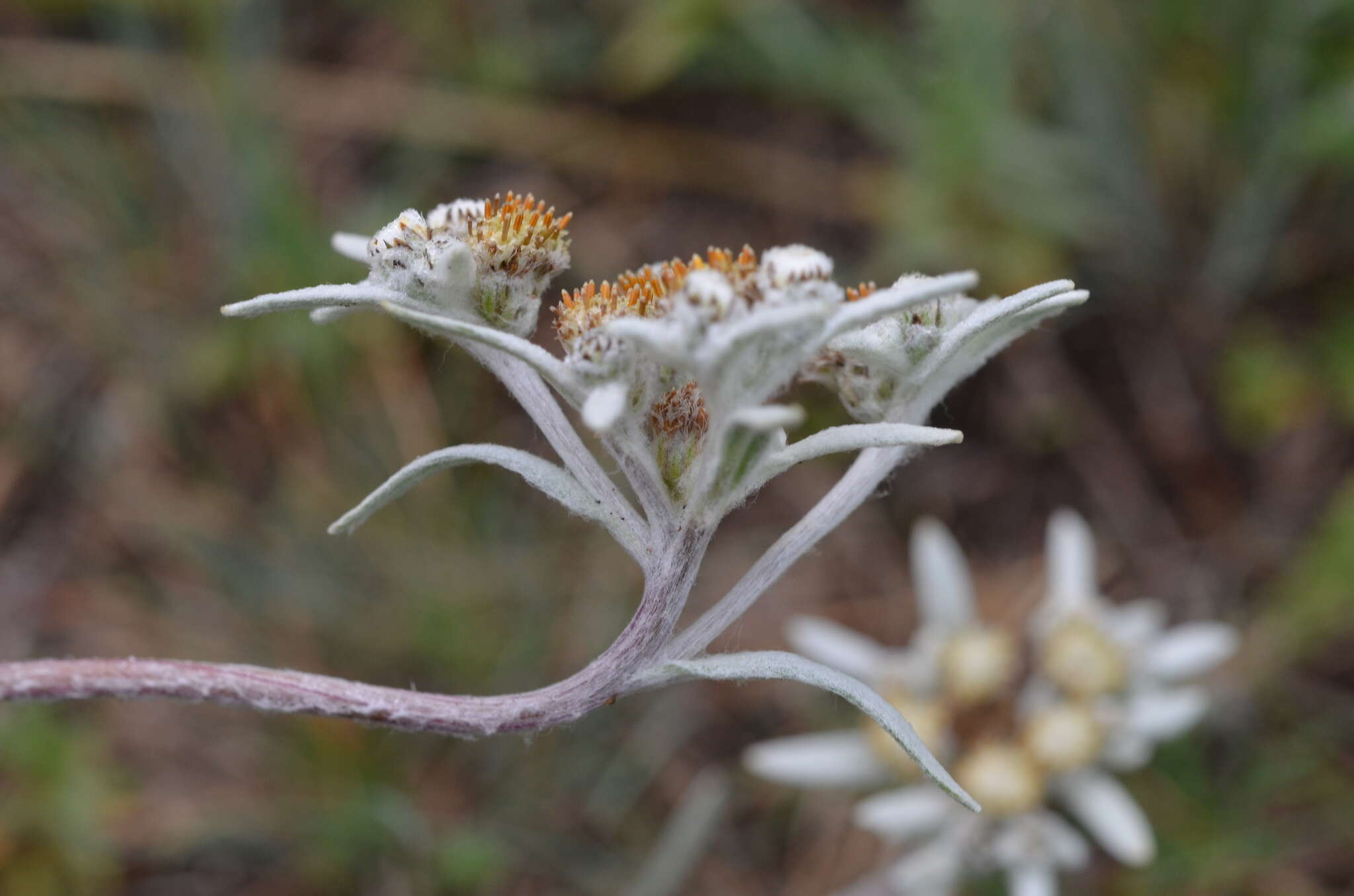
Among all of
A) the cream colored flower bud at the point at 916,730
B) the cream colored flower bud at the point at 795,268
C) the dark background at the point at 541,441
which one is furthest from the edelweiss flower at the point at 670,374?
the dark background at the point at 541,441

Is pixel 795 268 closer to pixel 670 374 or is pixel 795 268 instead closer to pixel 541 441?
pixel 670 374

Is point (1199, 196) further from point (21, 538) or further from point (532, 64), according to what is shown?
point (21, 538)

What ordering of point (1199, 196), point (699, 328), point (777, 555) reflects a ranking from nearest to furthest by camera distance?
point (699, 328) → point (777, 555) → point (1199, 196)

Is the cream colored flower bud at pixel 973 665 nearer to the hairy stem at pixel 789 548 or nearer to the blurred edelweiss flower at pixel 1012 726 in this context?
the blurred edelweiss flower at pixel 1012 726

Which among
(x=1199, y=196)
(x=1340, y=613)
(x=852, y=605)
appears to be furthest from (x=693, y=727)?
(x=1199, y=196)

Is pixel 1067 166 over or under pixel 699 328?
over

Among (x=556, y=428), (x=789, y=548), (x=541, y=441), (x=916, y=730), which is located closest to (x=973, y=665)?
(x=916, y=730)

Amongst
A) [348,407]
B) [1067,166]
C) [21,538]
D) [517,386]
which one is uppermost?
[1067,166]
